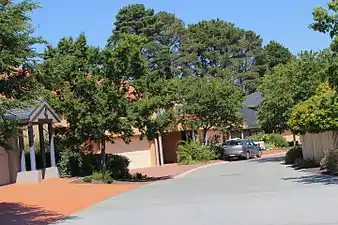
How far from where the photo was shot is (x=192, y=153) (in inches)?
1687

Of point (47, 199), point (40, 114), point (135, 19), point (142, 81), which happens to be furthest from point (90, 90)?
point (135, 19)

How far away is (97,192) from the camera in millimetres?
21031

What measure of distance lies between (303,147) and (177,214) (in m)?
18.9

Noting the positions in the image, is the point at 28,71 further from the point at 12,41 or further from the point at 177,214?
the point at 177,214

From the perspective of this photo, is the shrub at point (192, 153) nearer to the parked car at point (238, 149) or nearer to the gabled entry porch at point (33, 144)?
the parked car at point (238, 149)

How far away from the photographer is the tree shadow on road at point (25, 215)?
13844 mm

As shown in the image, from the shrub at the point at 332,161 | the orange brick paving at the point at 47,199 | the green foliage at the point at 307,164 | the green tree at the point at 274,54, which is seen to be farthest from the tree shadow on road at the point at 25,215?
the green tree at the point at 274,54

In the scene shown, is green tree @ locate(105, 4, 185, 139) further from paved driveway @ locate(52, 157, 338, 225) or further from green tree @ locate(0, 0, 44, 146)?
green tree @ locate(0, 0, 44, 146)

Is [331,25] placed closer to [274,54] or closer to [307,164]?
[307,164]

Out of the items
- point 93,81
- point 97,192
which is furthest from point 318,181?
point 93,81

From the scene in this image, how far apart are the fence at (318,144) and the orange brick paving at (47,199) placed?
8.95 m

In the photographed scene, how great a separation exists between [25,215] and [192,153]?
2814cm

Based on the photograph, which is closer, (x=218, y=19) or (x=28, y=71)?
(x=28, y=71)

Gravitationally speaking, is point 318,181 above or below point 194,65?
below
